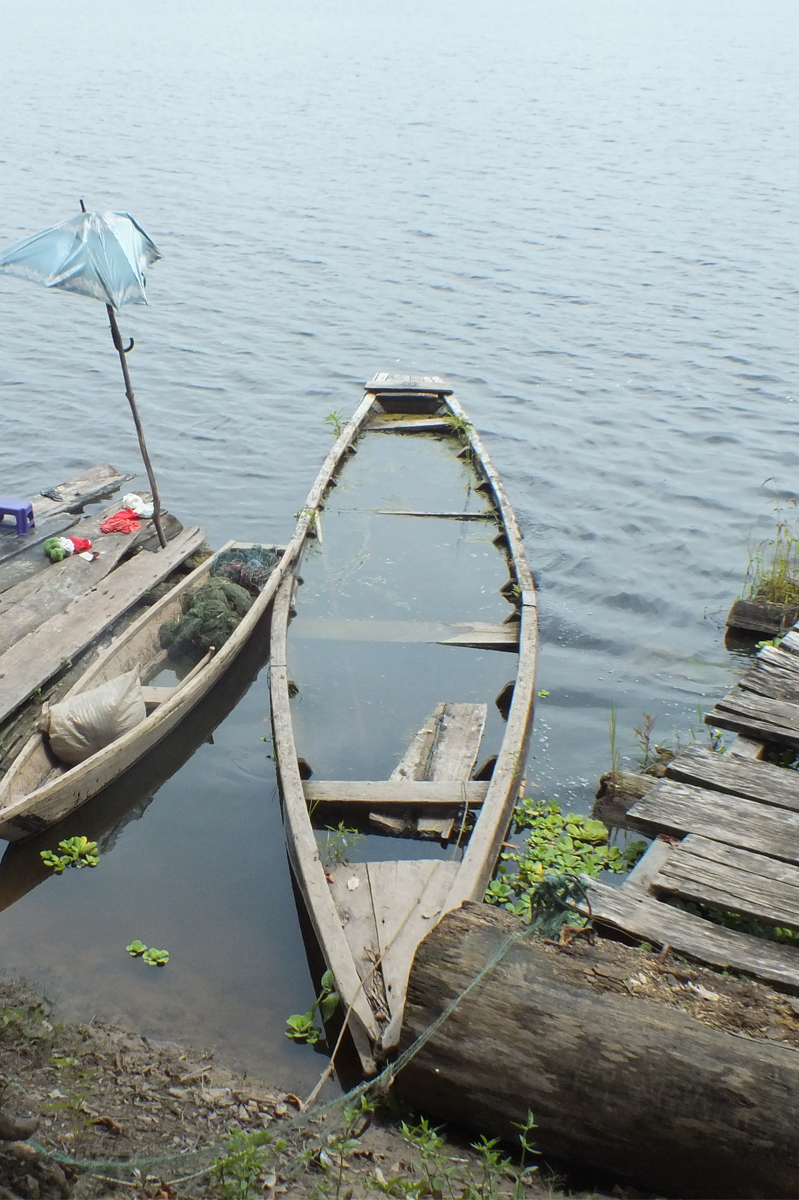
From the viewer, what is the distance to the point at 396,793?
18.6ft

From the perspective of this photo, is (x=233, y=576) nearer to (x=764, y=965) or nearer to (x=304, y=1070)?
(x=304, y=1070)

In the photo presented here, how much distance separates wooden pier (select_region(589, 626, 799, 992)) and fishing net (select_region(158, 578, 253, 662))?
3600 millimetres

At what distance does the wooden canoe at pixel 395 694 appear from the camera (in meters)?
4.83

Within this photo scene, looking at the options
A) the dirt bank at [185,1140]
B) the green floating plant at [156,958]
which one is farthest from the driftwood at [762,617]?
the dirt bank at [185,1140]

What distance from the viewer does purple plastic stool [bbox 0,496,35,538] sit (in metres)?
8.55

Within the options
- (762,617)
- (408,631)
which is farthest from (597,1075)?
(762,617)

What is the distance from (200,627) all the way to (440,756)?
2.49 metres

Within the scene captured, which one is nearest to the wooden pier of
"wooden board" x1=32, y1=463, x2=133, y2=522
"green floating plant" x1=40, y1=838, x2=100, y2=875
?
"green floating plant" x1=40, y1=838, x2=100, y2=875

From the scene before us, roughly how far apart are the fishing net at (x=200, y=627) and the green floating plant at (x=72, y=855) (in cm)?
193

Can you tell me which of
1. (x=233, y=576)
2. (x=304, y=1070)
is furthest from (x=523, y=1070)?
(x=233, y=576)

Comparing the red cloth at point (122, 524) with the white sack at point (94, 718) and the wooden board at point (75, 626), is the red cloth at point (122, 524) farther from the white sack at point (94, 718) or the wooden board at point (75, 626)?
the white sack at point (94, 718)

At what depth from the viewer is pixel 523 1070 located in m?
3.50

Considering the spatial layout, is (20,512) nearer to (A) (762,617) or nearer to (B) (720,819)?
(B) (720,819)

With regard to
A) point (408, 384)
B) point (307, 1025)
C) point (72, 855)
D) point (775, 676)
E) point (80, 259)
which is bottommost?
point (307, 1025)
